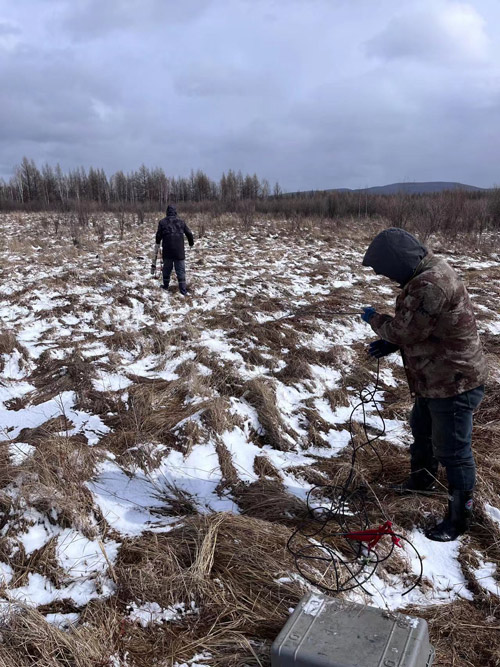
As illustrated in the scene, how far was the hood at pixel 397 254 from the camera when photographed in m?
2.41

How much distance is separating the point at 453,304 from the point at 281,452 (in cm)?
189

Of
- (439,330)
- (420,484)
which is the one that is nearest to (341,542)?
(420,484)

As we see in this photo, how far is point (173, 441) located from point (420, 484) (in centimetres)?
187

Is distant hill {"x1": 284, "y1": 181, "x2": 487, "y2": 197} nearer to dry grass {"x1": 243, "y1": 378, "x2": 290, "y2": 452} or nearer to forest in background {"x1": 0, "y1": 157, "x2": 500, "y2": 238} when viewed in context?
forest in background {"x1": 0, "y1": 157, "x2": 500, "y2": 238}

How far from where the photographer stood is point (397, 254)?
95.0 inches

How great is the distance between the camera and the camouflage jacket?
232cm

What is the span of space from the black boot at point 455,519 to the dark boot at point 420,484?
13.7 inches

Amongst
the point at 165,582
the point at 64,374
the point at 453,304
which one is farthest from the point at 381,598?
the point at 64,374

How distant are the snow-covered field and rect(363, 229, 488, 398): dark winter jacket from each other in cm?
94

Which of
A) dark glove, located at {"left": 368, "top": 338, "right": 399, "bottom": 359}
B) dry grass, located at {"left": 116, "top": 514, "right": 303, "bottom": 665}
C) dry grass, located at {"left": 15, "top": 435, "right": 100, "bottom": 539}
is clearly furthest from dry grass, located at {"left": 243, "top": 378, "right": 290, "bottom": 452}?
dry grass, located at {"left": 15, "top": 435, "right": 100, "bottom": 539}

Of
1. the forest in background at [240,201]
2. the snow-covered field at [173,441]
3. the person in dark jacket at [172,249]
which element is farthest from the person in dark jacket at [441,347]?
the forest in background at [240,201]

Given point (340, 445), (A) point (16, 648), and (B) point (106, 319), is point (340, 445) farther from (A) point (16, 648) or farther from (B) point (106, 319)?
(B) point (106, 319)

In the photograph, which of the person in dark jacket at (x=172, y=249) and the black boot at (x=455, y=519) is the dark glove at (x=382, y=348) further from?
the person in dark jacket at (x=172, y=249)

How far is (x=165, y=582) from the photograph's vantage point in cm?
216
